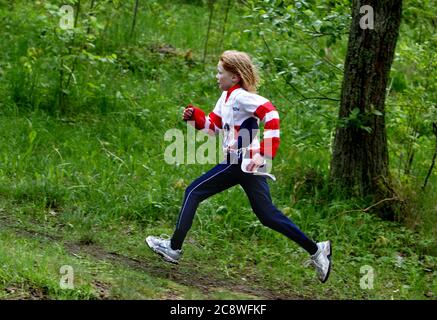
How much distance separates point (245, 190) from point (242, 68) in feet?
2.99

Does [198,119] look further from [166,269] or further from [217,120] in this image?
[166,269]

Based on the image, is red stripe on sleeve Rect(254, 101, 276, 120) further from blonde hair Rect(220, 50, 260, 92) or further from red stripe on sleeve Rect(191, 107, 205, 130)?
red stripe on sleeve Rect(191, 107, 205, 130)

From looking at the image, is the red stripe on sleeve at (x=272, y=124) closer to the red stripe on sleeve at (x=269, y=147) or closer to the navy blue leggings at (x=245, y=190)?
the red stripe on sleeve at (x=269, y=147)

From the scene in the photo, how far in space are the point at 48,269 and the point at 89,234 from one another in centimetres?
129

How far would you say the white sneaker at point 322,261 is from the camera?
20.4 feet

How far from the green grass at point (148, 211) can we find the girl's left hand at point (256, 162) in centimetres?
94

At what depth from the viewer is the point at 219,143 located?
905 cm

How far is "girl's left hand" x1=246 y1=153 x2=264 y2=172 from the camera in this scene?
5684 mm

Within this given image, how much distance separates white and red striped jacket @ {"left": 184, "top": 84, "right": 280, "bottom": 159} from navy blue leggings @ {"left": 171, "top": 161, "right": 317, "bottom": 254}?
0.21 metres

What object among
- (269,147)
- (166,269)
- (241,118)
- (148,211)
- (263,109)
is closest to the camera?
(269,147)

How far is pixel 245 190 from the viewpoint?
6090 millimetres

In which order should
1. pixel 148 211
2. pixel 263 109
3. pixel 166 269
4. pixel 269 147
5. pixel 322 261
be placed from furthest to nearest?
pixel 148 211 → pixel 166 269 → pixel 322 261 → pixel 263 109 → pixel 269 147

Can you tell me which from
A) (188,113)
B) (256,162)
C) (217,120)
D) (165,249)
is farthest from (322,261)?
(188,113)
